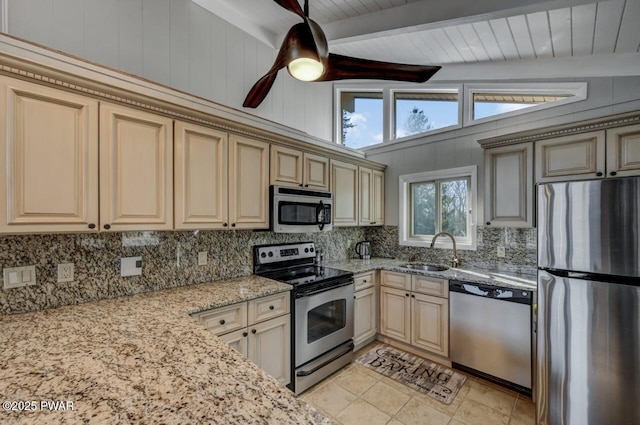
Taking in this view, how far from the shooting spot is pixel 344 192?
3314 millimetres

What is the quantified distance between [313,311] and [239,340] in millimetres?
711

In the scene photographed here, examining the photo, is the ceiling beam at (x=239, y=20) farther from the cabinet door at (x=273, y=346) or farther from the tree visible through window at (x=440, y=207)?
the cabinet door at (x=273, y=346)

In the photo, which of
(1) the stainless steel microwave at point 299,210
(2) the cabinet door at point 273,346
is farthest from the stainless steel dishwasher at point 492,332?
(2) the cabinet door at point 273,346

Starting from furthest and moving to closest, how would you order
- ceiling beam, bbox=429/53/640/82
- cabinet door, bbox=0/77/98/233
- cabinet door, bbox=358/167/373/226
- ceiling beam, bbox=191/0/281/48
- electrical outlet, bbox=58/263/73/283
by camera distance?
cabinet door, bbox=358/167/373/226 < ceiling beam, bbox=191/0/281/48 < ceiling beam, bbox=429/53/640/82 < electrical outlet, bbox=58/263/73/283 < cabinet door, bbox=0/77/98/233

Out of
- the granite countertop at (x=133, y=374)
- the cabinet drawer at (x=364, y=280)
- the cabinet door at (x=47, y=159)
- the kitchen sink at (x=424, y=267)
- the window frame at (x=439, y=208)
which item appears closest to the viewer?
the granite countertop at (x=133, y=374)

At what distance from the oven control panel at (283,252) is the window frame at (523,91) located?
2346 mm

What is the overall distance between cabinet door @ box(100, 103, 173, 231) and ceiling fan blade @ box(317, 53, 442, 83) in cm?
118

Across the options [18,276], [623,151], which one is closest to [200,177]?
[18,276]

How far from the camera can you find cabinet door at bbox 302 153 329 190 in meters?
2.82

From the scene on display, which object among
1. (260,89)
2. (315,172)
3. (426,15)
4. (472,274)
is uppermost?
(426,15)

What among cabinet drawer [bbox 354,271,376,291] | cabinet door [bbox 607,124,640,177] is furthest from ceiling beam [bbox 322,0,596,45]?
cabinet drawer [bbox 354,271,376,291]

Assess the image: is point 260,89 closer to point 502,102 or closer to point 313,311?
point 313,311

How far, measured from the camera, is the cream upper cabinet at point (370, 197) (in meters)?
3.55

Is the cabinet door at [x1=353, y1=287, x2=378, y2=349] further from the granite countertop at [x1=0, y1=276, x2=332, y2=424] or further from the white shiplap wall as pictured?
the white shiplap wall
